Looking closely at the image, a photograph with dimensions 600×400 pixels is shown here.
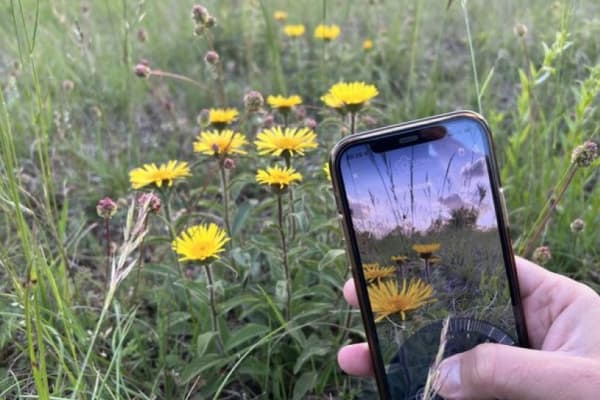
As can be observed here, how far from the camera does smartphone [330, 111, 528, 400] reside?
103 cm

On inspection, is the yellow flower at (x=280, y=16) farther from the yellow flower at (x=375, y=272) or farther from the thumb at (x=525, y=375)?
the thumb at (x=525, y=375)

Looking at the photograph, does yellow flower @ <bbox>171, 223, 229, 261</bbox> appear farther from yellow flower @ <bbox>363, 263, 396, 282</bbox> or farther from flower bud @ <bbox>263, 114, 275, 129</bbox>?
flower bud @ <bbox>263, 114, 275, 129</bbox>

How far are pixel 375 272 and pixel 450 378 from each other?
0.20 m

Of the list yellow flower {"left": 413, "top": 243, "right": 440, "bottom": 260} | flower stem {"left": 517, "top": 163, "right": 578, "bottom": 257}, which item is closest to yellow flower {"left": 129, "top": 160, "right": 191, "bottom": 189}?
yellow flower {"left": 413, "top": 243, "right": 440, "bottom": 260}

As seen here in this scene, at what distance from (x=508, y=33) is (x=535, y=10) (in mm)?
268

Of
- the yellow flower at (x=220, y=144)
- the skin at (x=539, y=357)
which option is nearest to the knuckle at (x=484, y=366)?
the skin at (x=539, y=357)

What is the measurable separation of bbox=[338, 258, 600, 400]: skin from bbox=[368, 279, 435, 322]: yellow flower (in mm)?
57

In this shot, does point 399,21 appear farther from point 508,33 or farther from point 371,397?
point 371,397

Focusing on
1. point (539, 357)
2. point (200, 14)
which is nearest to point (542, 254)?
point (539, 357)

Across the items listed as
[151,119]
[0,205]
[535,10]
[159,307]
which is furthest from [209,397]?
[535,10]

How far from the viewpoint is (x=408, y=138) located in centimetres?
103

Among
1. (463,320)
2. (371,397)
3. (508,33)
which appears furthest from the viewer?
(508,33)

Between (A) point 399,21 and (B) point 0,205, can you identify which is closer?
(B) point 0,205

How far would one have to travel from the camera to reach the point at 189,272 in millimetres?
1580
